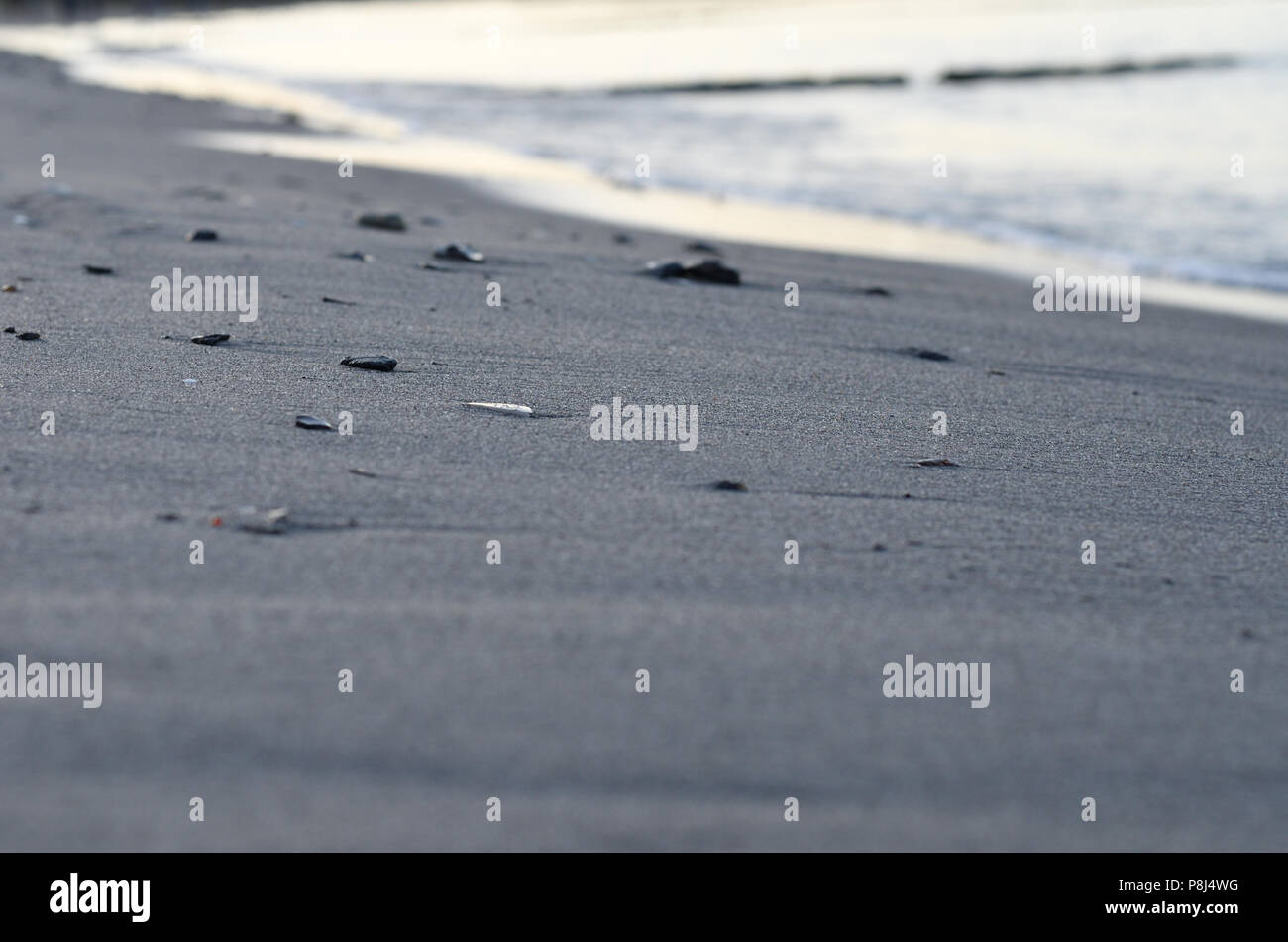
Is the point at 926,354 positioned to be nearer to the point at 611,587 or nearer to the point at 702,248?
the point at 702,248

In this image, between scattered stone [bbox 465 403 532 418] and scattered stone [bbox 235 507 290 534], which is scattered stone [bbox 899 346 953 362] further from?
scattered stone [bbox 235 507 290 534]

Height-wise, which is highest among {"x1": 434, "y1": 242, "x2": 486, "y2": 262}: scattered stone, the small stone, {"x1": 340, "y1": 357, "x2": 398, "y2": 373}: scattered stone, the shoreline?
the shoreline

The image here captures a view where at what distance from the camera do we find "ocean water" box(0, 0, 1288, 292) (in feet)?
38.5

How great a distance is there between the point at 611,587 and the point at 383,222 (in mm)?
5215

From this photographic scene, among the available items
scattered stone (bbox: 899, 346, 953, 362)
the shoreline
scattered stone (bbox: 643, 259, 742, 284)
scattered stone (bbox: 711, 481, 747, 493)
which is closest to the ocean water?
the shoreline

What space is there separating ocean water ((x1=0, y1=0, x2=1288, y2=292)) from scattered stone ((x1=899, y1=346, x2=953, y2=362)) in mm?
4070

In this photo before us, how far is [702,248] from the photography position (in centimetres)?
852

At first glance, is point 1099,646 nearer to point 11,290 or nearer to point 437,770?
point 437,770

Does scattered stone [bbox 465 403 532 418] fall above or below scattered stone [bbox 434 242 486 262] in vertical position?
below

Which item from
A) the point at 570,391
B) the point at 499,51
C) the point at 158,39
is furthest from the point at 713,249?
the point at 158,39

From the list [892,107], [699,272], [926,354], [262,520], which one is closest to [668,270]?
[699,272]

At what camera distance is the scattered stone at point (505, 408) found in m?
4.37

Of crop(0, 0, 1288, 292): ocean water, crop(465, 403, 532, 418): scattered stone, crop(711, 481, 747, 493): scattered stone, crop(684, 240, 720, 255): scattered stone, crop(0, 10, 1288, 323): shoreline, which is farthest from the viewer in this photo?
crop(0, 0, 1288, 292): ocean water

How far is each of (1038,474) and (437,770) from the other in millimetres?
2403
